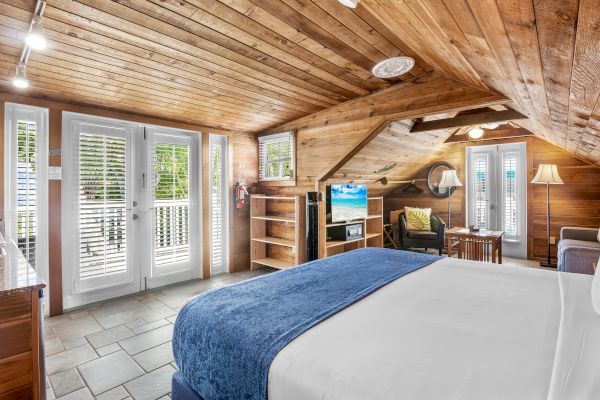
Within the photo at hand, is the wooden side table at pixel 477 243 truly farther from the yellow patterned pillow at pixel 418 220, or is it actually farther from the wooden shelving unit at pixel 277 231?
the wooden shelving unit at pixel 277 231

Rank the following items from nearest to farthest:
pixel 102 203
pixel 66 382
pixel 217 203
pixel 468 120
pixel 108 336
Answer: pixel 66 382 → pixel 108 336 → pixel 102 203 → pixel 468 120 → pixel 217 203

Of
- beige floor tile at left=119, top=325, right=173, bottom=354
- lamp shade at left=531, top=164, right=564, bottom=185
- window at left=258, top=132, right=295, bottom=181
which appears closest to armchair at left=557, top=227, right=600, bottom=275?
lamp shade at left=531, top=164, right=564, bottom=185

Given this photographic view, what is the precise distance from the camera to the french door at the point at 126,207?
11.0ft

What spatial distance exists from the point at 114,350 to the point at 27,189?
1.77 metres

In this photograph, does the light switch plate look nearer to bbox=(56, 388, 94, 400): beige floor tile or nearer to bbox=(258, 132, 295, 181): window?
bbox=(56, 388, 94, 400): beige floor tile

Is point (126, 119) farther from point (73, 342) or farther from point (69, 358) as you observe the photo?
point (69, 358)

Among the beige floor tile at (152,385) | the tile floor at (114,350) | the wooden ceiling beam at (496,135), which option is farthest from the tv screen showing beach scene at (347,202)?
the beige floor tile at (152,385)

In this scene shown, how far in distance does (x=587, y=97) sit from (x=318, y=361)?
1918mm

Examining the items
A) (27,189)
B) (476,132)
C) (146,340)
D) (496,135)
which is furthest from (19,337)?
(496,135)

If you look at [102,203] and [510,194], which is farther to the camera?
[510,194]

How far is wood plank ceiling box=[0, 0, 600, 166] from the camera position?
1.34 m

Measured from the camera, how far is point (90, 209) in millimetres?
3434

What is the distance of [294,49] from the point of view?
2.57 metres

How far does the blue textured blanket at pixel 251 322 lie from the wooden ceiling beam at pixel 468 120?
9.26ft
